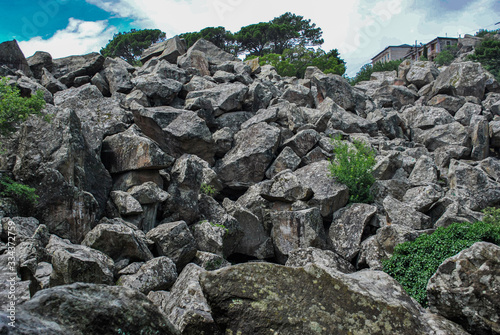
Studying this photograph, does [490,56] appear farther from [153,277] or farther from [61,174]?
[61,174]

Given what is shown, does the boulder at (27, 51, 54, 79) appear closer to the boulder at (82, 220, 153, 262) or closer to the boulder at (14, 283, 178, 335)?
the boulder at (82, 220, 153, 262)

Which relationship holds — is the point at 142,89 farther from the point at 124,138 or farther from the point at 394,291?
the point at 394,291

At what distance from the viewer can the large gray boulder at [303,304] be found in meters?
4.63

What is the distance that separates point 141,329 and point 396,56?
326 ft

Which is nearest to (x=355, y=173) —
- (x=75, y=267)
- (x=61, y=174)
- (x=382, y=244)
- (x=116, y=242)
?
(x=382, y=244)

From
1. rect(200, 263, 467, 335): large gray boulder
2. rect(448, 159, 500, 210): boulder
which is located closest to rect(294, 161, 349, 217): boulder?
rect(448, 159, 500, 210): boulder

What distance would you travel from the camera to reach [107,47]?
204 feet

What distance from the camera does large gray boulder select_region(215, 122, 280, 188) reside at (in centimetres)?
1928

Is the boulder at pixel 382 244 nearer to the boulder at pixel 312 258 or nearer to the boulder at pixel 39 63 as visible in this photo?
the boulder at pixel 312 258

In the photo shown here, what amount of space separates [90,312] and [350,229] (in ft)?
44.1

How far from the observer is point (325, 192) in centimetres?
1686

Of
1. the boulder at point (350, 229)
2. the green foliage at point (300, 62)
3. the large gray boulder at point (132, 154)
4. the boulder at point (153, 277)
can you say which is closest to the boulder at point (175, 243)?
the boulder at point (153, 277)

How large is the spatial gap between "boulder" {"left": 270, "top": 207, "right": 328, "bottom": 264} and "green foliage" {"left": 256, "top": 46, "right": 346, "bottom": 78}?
31139 mm

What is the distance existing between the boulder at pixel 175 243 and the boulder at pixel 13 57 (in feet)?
63.3
